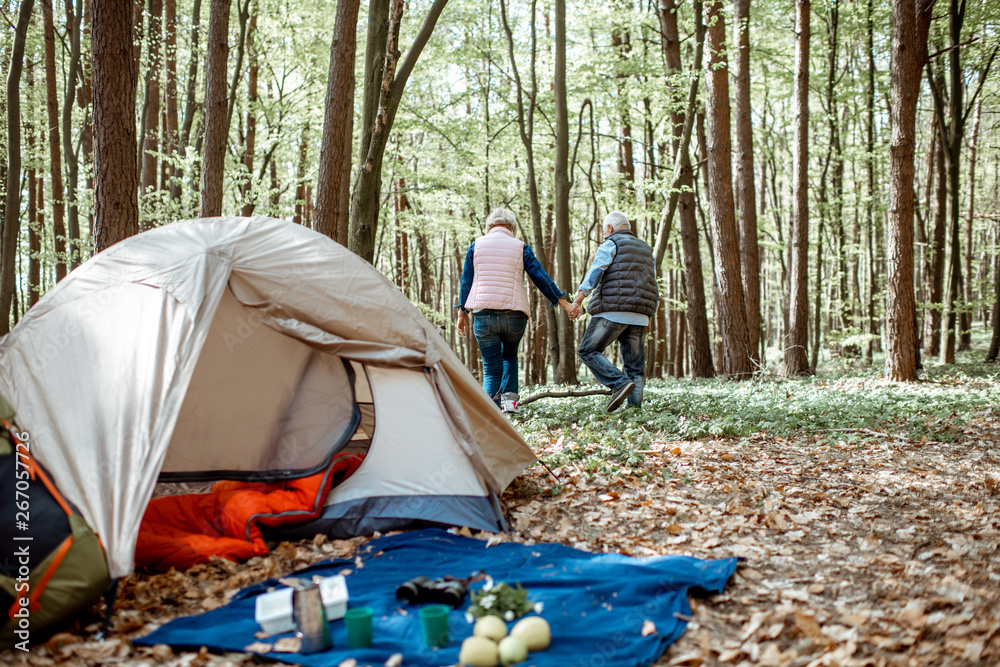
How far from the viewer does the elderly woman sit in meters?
5.93

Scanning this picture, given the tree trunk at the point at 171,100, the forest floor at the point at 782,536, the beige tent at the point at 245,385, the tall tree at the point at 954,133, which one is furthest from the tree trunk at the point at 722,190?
the tree trunk at the point at 171,100

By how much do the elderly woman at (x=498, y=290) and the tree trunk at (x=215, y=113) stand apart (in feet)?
12.0

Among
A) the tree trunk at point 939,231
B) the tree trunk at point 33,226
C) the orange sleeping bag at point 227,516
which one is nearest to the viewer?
the orange sleeping bag at point 227,516

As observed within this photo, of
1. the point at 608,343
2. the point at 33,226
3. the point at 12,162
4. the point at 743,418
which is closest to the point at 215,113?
the point at 12,162

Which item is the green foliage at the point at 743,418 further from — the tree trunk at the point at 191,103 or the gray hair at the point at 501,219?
the tree trunk at the point at 191,103

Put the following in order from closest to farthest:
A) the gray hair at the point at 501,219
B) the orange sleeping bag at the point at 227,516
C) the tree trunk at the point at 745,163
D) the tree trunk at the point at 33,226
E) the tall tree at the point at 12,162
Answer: the orange sleeping bag at the point at 227,516
the gray hair at the point at 501,219
the tall tree at the point at 12,162
the tree trunk at the point at 745,163
the tree trunk at the point at 33,226

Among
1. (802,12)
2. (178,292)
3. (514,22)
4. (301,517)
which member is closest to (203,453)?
(301,517)

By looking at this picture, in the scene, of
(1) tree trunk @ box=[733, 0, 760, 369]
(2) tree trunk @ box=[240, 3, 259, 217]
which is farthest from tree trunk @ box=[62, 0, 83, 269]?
(1) tree trunk @ box=[733, 0, 760, 369]

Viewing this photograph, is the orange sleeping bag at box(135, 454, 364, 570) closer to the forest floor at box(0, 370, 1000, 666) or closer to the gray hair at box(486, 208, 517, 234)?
the forest floor at box(0, 370, 1000, 666)

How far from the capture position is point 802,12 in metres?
10.1

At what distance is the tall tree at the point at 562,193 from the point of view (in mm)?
9711

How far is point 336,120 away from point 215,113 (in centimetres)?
201

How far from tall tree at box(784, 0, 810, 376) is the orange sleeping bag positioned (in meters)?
8.59

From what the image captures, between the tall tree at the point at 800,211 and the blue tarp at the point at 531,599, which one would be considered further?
the tall tree at the point at 800,211
